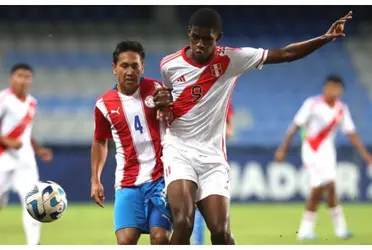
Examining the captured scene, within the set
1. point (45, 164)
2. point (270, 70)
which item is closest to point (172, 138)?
point (45, 164)

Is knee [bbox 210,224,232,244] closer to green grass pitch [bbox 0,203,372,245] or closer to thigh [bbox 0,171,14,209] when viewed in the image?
green grass pitch [bbox 0,203,372,245]

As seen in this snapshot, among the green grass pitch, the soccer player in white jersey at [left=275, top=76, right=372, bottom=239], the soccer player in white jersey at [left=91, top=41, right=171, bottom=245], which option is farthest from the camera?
the soccer player in white jersey at [left=275, top=76, right=372, bottom=239]

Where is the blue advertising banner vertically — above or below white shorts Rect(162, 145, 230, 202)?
below

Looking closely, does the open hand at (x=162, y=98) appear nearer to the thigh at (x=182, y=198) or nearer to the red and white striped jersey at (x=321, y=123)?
the thigh at (x=182, y=198)

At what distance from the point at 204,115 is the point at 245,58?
544 millimetres

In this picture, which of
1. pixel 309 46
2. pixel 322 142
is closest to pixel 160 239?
pixel 309 46

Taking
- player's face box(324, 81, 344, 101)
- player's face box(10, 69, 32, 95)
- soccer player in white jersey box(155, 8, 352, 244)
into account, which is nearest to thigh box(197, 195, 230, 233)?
soccer player in white jersey box(155, 8, 352, 244)

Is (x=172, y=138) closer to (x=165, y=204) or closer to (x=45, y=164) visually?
(x=165, y=204)

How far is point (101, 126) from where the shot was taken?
261 inches

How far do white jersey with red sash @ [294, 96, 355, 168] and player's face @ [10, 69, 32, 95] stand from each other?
387cm

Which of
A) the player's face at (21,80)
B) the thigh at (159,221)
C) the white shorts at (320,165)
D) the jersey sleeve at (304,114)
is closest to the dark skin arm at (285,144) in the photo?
the jersey sleeve at (304,114)

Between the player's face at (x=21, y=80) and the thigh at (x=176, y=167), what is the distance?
4.13 m

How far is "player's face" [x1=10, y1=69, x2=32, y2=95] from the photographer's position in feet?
32.3

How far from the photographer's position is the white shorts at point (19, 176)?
31.3ft
